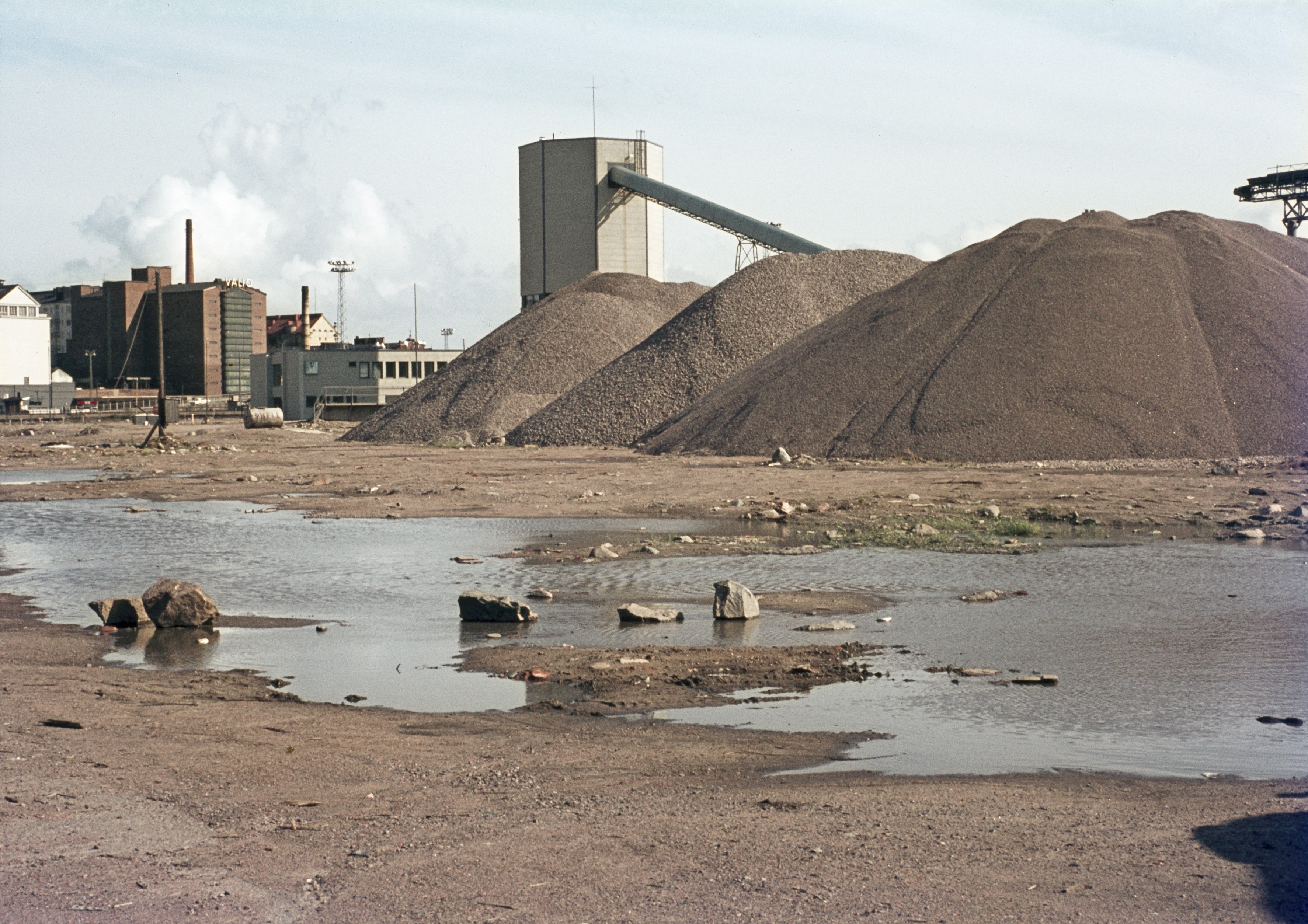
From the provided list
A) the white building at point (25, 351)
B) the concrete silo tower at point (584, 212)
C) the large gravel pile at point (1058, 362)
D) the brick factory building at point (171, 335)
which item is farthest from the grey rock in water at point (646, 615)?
the brick factory building at point (171, 335)

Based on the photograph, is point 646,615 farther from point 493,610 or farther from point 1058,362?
point 1058,362

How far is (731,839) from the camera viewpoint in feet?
19.2

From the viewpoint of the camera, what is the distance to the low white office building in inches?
3701

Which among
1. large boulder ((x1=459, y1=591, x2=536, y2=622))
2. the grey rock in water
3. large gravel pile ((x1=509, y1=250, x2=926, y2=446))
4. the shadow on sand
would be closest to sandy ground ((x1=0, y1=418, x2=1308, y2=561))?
large boulder ((x1=459, y1=591, x2=536, y2=622))

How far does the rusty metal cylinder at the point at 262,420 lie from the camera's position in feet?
221

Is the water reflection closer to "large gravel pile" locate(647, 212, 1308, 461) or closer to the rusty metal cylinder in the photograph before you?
"large gravel pile" locate(647, 212, 1308, 461)

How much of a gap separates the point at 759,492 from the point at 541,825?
21.3m

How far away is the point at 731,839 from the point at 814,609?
7542 millimetres

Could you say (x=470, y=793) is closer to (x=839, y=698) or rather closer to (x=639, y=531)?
(x=839, y=698)

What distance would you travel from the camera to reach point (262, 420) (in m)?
67.4

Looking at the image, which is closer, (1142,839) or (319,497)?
(1142,839)

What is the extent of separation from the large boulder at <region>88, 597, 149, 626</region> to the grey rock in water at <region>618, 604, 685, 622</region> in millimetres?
4765

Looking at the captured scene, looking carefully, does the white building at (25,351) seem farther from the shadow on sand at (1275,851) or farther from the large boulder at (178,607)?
the shadow on sand at (1275,851)

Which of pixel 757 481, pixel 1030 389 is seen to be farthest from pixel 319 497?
pixel 1030 389
